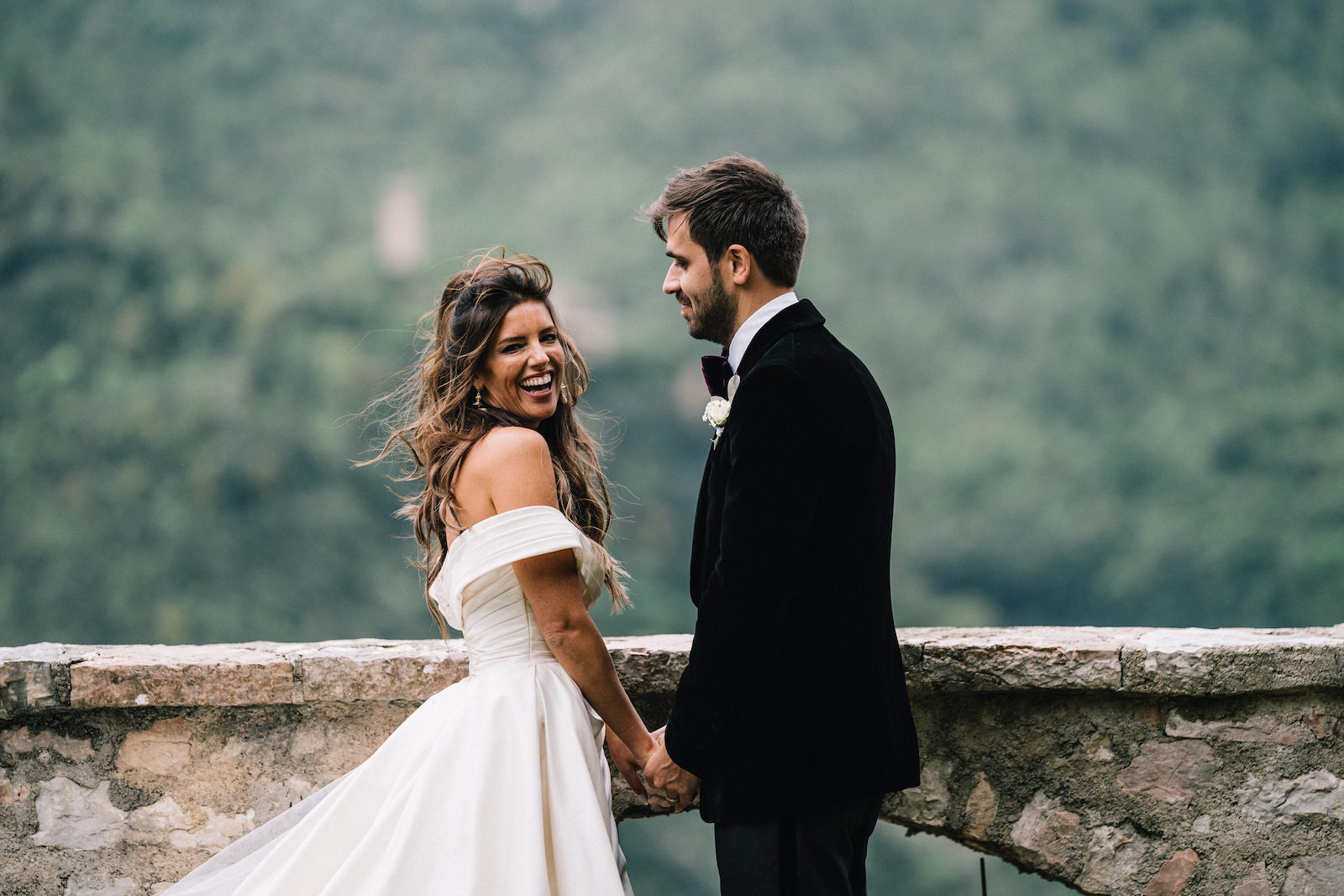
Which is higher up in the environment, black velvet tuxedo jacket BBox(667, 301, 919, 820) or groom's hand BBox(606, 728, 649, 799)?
black velvet tuxedo jacket BBox(667, 301, 919, 820)

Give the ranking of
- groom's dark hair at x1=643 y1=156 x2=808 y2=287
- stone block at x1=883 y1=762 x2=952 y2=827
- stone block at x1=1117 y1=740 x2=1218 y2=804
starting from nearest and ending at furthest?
groom's dark hair at x1=643 y1=156 x2=808 y2=287 → stone block at x1=1117 y1=740 x2=1218 y2=804 → stone block at x1=883 y1=762 x2=952 y2=827

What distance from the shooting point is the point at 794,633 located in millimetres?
1876

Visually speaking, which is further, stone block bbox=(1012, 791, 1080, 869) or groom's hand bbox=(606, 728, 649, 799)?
stone block bbox=(1012, 791, 1080, 869)

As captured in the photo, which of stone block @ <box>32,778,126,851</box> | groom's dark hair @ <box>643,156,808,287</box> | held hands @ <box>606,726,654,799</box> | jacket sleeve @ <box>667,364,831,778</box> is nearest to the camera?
jacket sleeve @ <box>667,364,831,778</box>

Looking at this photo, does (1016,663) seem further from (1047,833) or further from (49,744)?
(49,744)

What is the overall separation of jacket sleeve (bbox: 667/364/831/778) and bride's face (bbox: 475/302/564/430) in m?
0.53

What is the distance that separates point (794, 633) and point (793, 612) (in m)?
0.03

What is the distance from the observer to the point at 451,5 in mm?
10461

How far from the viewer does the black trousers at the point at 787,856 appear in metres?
1.88

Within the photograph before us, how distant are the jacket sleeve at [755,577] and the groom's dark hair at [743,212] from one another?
28 centimetres

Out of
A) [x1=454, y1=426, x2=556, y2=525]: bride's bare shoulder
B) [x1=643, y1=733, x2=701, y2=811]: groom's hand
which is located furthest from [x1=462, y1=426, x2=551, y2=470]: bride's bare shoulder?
[x1=643, y1=733, x2=701, y2=811]: groom's hand

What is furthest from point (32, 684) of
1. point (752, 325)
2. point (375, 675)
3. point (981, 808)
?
point (981, 808)

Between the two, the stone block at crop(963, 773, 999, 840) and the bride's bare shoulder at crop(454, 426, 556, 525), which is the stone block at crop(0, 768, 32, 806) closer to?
the bride's bare shoulder at crop(454, 426, 556, 525)

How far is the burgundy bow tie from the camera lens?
82.0 inches
